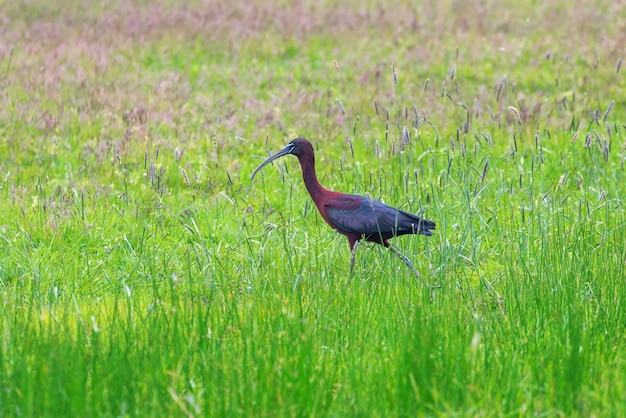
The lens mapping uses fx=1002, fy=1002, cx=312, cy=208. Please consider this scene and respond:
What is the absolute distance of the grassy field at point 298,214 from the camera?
4.07 m

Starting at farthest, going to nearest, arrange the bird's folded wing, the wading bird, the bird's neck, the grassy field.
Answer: the bird's neck < the bird's folded wing < the wading bird < the grassy field

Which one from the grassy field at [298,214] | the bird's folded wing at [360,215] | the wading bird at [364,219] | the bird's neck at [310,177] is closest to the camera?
the grassy field at [298,214]

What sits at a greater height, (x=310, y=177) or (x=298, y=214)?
(x=310, y=177)

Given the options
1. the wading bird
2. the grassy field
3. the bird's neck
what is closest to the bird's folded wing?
the wading bird

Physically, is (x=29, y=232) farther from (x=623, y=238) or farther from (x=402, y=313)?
(x=623, y=238)

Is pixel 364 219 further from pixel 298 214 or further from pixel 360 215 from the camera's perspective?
pixel 298 214

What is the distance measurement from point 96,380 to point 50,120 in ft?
20.4

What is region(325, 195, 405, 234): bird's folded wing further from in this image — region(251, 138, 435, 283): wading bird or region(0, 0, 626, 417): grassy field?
region(0, 0, 626, 417): grassy field

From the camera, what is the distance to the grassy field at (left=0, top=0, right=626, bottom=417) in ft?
13.4

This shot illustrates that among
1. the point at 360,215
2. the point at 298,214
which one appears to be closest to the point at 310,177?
the point at 360,215

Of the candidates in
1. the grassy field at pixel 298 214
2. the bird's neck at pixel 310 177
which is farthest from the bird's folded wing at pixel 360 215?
the bird's neck at pixel 310 177

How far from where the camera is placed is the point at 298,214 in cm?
756

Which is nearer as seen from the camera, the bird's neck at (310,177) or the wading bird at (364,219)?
the wading bird at (364,219)

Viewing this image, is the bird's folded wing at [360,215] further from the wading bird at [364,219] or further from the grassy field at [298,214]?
the grassy field at [298,214]
